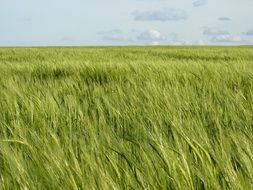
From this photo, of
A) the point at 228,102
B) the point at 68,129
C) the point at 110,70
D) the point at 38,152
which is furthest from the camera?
the point at 110,70

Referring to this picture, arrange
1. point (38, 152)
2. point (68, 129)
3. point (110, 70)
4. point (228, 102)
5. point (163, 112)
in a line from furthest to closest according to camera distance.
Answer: point (110, 70), point (228, 102), point (163, 112), point (68, 129), point (38, 152)

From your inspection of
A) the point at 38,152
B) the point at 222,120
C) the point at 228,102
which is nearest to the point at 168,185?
the point at 38,152

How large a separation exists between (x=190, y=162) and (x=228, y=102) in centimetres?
95

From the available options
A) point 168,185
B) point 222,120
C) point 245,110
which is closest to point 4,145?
point 168,185

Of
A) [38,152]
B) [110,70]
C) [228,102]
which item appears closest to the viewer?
[38,152]

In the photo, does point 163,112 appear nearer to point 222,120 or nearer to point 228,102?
point 222,120

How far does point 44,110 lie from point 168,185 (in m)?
0.88

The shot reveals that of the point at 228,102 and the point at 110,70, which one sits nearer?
the point at 228,102

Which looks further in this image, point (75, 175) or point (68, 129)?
point (68, 129)

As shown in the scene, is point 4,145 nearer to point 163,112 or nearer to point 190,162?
point 190,162

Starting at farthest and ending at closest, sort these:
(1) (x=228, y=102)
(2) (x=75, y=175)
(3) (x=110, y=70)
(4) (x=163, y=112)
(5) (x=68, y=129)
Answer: (3) (x=110, y=70)
(1) (x=228, y=102)
(4) (x=163, y=112)
(5) (x=68, y=129)
(2) (x=75, y=175)

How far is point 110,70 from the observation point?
3611mm

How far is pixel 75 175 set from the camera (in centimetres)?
75

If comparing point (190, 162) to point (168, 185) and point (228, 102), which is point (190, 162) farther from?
point (228, 102)
